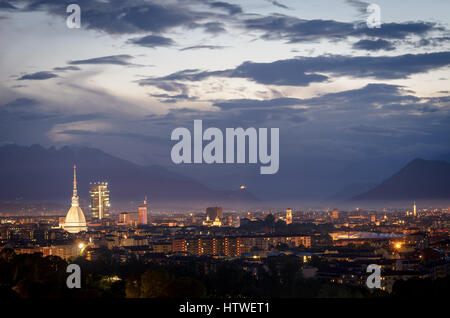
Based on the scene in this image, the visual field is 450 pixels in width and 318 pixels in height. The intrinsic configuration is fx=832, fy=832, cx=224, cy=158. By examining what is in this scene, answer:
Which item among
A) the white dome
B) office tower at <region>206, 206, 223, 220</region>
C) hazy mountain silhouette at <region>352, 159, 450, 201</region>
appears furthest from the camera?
hazy mountain silhouette at <region>352, 159, 450, 201</region>

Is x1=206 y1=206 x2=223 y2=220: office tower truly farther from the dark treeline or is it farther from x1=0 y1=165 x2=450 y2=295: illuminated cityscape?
the dark treeline

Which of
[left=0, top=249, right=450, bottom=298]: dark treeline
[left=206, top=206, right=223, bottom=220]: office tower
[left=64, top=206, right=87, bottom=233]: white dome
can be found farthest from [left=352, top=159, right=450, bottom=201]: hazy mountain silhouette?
[left=0, top=249, right=450, bottom=298]: dark treeline

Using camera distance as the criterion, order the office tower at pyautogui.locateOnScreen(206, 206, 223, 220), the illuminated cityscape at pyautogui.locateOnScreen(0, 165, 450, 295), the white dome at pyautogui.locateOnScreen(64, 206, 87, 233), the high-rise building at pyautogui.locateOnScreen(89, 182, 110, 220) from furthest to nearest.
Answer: the high-rise building at pyautogui.locateOnScreen(89, 182, 110, 220)
the office tower at pyautogui.locateOnScreen(206, 206, 223, 220)
the white dome at pyautogui.locateOnScreen(64, 206, 87, 233)
the illuminated cityscape at pyautogui.locateOnScreen(0, 165, 450, 295)

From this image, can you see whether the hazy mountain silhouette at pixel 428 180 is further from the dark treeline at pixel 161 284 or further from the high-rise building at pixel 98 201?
the dark treeline at pixel 161 284

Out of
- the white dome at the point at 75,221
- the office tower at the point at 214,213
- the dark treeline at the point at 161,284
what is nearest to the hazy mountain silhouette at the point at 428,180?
the office tower at the point at 214,213

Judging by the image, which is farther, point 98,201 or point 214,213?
point 98,201

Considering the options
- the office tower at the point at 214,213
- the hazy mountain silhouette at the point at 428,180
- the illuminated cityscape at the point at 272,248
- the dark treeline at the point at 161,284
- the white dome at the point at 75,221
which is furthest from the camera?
the hazy mountain silhouette at the point at 428,180

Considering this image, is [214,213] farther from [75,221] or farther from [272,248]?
[272,248]

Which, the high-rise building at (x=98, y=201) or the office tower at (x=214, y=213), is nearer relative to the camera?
the office tower at (x=214, y=213)

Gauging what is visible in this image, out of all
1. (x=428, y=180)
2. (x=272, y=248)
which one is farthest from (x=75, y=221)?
(x=428, y=180)

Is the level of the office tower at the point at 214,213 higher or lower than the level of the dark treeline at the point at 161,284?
higher

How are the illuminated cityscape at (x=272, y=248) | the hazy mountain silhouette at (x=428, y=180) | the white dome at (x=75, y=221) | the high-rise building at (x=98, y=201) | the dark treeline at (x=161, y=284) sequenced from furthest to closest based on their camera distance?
the hazy mountain silhouette at (x=428, y=180) → the high-rise building at (x=98, y=201) → the white dome at (x=75, y=221) → the illuminated cityscape at (x=272, y=248) → the dark treeline at (x=161, y=284)

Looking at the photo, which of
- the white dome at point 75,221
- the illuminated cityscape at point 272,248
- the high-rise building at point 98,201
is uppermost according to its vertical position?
the high-rise building at point 98,201
